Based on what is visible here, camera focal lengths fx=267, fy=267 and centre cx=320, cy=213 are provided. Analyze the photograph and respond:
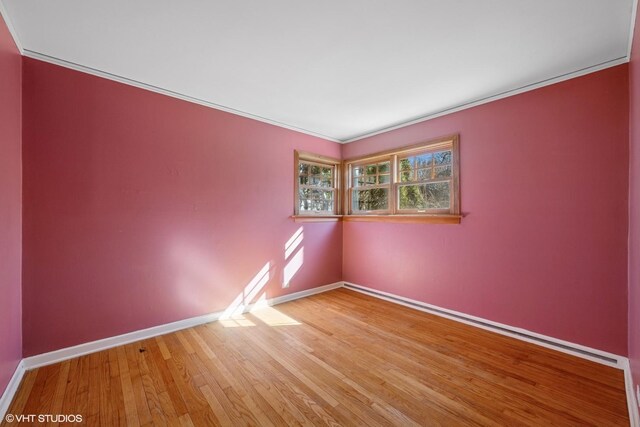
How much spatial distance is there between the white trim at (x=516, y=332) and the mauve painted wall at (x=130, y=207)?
1.91 m

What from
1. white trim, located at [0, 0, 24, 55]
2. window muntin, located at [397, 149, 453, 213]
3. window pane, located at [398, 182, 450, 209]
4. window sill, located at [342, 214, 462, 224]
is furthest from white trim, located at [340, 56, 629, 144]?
white trim, located at [0, 0, 24, 55]

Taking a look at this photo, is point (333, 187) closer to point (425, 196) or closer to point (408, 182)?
point (408, 182)

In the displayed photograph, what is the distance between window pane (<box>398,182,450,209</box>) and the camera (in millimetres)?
3346

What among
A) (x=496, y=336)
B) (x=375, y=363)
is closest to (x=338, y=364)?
(x=375, y=363)

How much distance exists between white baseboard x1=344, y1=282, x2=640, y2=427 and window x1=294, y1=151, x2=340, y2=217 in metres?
1.72

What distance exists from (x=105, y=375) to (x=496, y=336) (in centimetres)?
351

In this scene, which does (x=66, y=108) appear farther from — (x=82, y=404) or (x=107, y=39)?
(x=82, y=404)

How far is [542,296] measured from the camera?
256cm

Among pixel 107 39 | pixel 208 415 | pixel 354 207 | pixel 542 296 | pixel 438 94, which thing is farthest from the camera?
pixel 354 207

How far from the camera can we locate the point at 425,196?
139 inches

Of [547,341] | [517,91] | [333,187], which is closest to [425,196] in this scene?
[517,91]

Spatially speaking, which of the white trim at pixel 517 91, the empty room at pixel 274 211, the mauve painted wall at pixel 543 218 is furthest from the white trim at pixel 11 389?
the white trim at pixel 517 91

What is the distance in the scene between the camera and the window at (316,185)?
4.02 metres

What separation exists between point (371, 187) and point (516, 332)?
2.52 m
